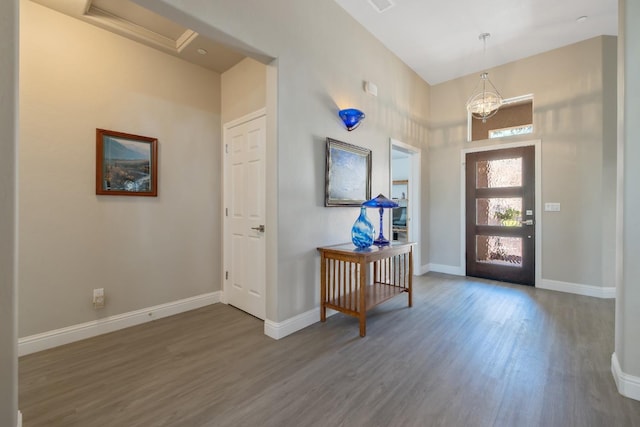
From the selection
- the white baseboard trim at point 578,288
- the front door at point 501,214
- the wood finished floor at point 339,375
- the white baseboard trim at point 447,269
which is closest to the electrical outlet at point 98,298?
the wood finished floor at point 339,375

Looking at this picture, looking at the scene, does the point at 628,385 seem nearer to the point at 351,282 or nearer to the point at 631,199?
the point at 631,199

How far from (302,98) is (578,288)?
4416mm

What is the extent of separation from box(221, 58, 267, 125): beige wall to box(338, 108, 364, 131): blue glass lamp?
86cm

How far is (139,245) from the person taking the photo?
2.84 meters

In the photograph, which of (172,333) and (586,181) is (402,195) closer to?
(586,181)

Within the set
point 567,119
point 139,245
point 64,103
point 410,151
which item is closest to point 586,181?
point 567,119

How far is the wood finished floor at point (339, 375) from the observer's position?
5.16 ft

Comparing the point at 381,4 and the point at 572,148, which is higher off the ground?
the point at 381,4

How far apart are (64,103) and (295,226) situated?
2266 millimetres

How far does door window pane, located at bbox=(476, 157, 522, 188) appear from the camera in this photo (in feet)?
13.9

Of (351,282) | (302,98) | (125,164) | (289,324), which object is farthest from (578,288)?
(125,164)

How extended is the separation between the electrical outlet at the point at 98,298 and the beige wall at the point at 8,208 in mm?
1512

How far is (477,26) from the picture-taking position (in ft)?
11.4

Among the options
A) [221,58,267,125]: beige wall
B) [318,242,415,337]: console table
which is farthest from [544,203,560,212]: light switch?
[221,58,267,125]: beige wall
